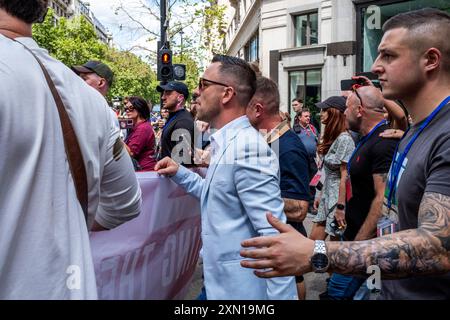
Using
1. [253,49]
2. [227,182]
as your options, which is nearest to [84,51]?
[253,49]

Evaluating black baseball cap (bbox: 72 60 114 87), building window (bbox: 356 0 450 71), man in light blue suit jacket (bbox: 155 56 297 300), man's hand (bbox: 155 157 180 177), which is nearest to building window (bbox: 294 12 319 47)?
building window (bbox: 356 0 450 71)

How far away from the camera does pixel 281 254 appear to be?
1.50m

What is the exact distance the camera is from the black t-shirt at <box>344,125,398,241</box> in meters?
3.57

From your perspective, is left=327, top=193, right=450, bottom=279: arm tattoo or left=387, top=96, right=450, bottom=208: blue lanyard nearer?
left=327, top=193, right=450, bottom=279: arm tattoo

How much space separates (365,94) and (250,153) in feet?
6.20

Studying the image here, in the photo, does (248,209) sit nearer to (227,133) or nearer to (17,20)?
(227,133)

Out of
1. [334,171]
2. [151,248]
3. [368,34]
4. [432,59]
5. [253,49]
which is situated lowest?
[151,248]

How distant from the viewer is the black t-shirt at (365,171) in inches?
140

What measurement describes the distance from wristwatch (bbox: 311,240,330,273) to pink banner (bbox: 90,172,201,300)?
160cm

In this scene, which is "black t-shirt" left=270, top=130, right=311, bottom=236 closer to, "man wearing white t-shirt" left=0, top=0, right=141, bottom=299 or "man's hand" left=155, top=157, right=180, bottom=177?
"man's hand" left=155, top=157, right=180, bottom=177

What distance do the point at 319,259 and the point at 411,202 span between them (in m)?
0.57

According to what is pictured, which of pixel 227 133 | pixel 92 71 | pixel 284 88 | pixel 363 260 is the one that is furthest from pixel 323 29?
pixel 363 260

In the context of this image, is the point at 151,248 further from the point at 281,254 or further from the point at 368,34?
the point at 368,34

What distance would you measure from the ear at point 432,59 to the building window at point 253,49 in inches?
951
